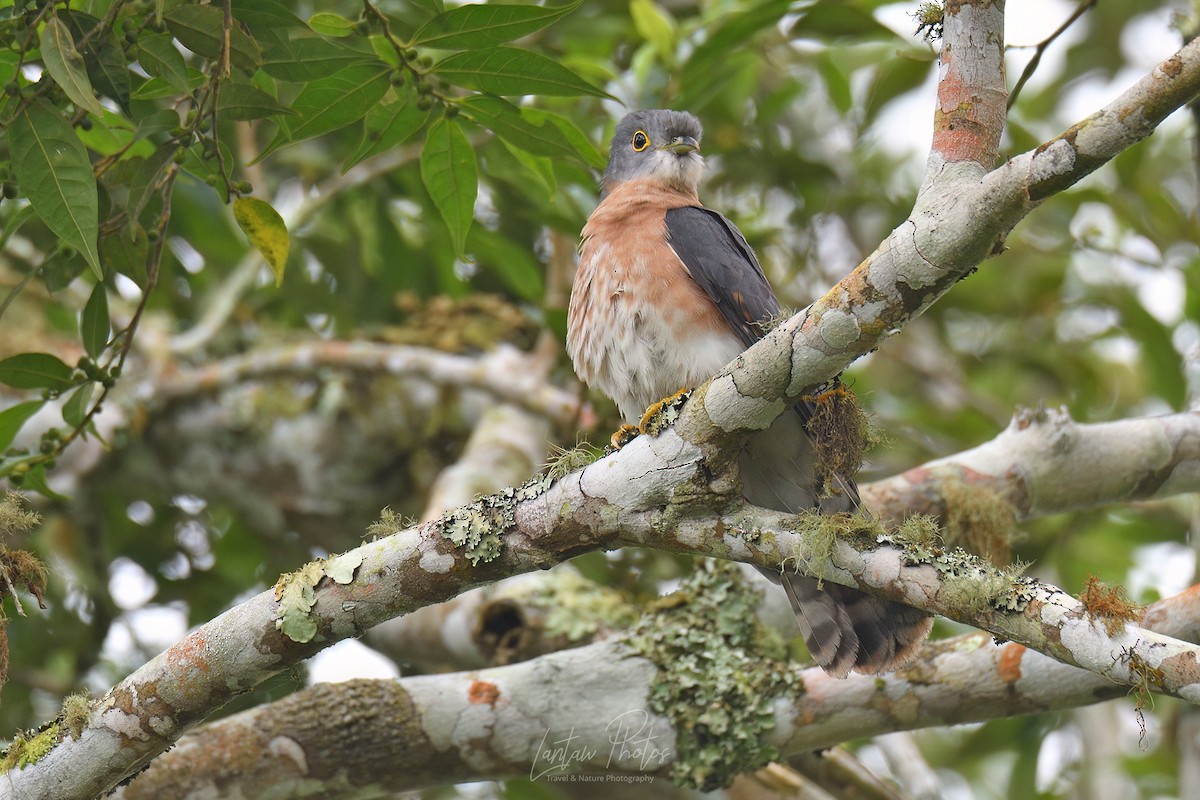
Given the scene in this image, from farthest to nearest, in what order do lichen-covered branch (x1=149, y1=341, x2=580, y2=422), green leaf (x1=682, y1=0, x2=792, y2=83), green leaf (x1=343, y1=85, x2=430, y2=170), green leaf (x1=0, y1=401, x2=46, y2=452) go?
1. lichen-covered branch (x1=149, y1=341, x2=580, y2=422)
2. green leaf (x1=682, y1=0, x2=792, y2=83)
3. green leaf (x1=0, y1=401, x2=46, y2=452)
4. green leaf (x1=343, y1=85, x2=430, y2=170)

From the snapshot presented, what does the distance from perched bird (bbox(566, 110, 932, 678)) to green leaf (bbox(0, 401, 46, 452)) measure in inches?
65.5

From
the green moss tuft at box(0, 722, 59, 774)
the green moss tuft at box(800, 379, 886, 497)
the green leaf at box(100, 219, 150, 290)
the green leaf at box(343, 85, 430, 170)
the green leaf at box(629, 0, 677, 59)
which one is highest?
the green leaf at box(629, 0, 677, 59)

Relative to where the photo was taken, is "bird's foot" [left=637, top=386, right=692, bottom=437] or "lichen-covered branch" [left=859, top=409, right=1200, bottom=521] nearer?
"bird's foot" [left=637, top=386, right=692, bottom=437]

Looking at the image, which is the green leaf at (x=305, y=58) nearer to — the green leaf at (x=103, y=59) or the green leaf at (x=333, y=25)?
the green leaf at (x=333, y=25)

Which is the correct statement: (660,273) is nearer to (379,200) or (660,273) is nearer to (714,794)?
(714,794)

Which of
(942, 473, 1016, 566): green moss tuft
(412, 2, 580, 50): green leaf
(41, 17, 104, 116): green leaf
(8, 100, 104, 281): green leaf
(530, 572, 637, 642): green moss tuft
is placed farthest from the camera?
(530, 572, 637, 642): green moss tuft

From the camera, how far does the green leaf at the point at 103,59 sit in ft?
8.30

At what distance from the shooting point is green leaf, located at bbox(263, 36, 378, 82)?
2744 mm

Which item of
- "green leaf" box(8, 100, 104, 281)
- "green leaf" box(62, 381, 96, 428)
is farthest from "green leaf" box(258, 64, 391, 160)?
"green leaf" box(62, 381, 96, 428)

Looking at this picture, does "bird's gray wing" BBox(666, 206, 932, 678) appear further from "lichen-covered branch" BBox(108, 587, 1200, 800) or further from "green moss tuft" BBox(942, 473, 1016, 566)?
"green moss tuft" BBox(942, 473, 1016, 566)

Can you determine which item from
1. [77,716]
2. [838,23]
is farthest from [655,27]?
[77,716]

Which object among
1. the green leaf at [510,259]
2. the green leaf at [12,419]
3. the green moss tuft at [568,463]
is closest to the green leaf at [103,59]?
the green leaf at [12,419]

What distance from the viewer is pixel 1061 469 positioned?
3984 millimetres

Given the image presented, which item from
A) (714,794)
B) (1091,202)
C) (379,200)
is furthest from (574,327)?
(1091,202)
